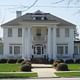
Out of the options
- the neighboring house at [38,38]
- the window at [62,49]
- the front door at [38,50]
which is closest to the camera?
the neighboring house at [38,38]

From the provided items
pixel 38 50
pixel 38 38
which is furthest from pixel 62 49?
pixel 38 38

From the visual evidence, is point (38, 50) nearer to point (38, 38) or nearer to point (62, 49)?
point (38, 38)

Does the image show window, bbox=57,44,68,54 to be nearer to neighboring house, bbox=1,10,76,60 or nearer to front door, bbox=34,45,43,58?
neighboring house, bbox=1,10,76,60

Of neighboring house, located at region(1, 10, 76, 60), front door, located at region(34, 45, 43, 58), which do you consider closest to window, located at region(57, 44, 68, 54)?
neighboring house, located at region(1, 10, 76, 60)

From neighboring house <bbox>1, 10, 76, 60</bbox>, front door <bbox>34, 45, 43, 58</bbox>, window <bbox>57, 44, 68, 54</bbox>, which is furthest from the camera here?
window <bbox>57, 44, 68, 54</bbox>

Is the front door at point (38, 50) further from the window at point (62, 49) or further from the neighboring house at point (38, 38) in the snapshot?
the window at point (62, 49)

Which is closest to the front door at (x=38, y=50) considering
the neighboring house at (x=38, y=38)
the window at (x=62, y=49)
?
the neighboring house at (x=38, y=38)

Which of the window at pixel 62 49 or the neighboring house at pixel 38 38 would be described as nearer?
the neighboring house at pixel 38 38

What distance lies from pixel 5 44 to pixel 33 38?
4.86 m

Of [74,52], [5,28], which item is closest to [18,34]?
[5,28]

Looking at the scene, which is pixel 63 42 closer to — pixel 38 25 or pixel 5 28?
pixel 38 25

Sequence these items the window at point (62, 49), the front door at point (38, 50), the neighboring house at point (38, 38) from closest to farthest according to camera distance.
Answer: the neighboring house at point (38, 38)
the front door at point (38, 50)
the window at point (62, 49)

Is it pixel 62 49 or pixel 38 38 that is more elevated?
pixel 38 38

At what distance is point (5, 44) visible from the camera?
5822 centimetres
